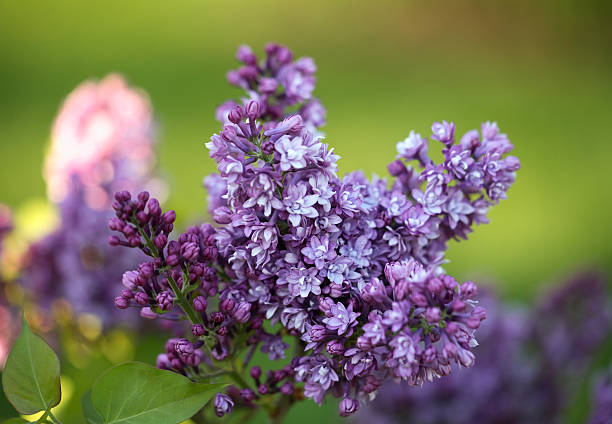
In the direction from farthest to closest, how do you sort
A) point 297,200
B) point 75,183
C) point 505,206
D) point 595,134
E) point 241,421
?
1. point 595,134
2. point 505,206
3. point 75,183
4. point 241,421
5. point 297,200

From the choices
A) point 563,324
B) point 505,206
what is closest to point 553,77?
point 505,206

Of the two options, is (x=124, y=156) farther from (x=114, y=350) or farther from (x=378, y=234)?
(x=378, y=234)

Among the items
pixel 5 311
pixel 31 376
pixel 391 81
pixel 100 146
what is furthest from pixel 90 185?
pixel 391 81

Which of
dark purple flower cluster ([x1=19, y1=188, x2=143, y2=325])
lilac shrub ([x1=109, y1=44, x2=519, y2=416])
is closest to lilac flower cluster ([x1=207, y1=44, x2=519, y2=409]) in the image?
lilac shrub ([x1=109, y1=44, x2=519, y2=416])

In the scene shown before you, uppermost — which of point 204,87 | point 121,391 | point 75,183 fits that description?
point 204,87

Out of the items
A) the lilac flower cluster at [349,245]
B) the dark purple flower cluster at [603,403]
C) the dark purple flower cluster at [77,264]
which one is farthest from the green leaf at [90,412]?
the dark purple flower cluster at [603,403]

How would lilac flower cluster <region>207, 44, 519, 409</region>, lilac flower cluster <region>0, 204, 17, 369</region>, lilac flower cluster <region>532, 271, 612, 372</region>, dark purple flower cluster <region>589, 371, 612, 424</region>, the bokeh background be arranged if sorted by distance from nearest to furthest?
lilac flower cluster <region>207, 44, 519, 409</region> < dark purple flower cluster <region>589, 371, 612, 424</region> < lilac flower cluster <region>0, 204, 17, 369</region> < lilac flower cluster <region>532, 271, 612, 372</region> < the bokeh background

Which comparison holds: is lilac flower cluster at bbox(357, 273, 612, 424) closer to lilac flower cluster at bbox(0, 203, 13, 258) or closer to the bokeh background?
lilac flower cluster at bbox(0, 203, 13, 258)

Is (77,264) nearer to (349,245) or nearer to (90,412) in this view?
(90,412)
